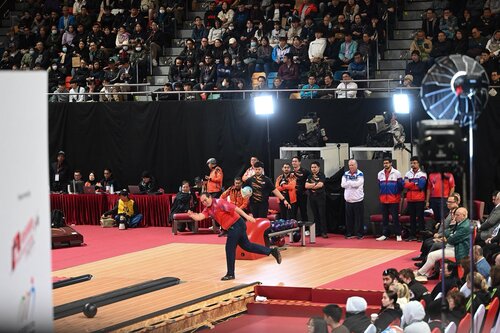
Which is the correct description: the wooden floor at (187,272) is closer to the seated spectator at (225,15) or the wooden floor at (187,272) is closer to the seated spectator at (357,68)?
the seated spectator at (357,68)

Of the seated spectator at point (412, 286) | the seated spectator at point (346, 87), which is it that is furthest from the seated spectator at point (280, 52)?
the seated spectator at point (412, 286)

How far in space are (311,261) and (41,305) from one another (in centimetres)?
1406

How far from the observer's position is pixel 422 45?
20.6 metres

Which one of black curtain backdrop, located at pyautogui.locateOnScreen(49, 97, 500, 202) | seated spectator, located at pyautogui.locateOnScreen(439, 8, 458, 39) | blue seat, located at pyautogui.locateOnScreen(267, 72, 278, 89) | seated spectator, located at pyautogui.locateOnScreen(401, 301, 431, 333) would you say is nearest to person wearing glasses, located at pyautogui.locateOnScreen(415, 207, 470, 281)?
seated spectator, located at pyautogui.locateOnScreen(401, 301, 431, 333)

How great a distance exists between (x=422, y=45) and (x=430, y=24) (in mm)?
680

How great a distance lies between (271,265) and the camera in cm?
1588

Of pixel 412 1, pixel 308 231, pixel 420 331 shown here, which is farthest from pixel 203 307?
pixel 412 1

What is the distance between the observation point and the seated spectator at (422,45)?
66.9 feet

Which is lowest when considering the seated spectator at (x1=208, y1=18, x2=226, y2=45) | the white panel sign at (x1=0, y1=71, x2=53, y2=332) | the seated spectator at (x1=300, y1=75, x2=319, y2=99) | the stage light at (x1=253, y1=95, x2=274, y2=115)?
the white panel sign at (x1=0, y1=71, x2=53, y2=332)

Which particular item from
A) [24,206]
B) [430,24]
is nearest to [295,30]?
[430,24]

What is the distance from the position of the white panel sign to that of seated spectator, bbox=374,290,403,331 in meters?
7.49

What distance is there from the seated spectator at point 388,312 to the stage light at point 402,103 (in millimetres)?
8336

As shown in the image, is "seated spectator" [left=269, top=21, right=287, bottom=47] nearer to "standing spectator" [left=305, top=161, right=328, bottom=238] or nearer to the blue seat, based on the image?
the blue seat

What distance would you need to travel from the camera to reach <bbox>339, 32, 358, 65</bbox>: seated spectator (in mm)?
21281
